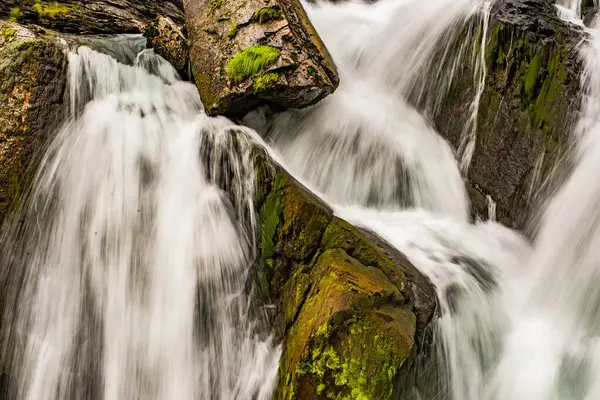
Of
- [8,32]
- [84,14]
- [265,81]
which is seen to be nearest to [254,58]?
[265,81]

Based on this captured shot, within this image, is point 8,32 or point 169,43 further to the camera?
point 169,43

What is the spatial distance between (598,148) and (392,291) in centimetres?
289

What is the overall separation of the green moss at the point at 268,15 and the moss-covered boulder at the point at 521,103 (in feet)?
8.33

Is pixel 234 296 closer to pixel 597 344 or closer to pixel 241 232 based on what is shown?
pixel 241 232

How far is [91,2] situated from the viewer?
252 inches

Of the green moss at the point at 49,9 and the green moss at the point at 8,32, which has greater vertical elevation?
the green moss at the point at 49,9

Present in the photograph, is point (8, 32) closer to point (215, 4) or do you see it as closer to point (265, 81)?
point (215, 4)

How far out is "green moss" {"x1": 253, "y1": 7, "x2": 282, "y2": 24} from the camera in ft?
16.8

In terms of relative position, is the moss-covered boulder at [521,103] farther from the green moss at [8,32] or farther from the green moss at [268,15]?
the green moss at [8,32]

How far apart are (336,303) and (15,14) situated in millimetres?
5809

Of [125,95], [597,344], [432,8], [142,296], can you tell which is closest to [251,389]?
[142,296]

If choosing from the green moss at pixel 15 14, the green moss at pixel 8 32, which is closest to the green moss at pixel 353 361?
the green moss at pixel 8 32

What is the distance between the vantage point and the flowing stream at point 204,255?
3.64m

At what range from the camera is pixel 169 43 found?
570 centimetres
